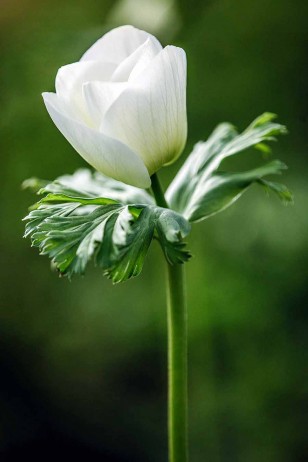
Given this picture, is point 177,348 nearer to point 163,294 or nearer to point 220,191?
point 220,191

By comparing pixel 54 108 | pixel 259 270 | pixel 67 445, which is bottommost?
pixel 67 445

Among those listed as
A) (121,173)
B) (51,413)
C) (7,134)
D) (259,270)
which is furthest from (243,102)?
(121,173)

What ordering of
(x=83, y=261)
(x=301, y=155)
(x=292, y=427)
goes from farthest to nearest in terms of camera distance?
(x=301, y=155) < (x=292, y=427) < (x=83, y=261)

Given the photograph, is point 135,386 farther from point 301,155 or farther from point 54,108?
point 54,108

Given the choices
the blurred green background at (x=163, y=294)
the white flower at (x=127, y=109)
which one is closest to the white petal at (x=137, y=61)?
the white flower at (x=127, y=109)

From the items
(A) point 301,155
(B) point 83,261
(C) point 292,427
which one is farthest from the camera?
(A) point 301,155

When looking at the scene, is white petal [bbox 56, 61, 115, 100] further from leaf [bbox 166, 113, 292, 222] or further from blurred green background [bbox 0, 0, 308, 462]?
blurred green background [bbox 0, 0, 308, 462]

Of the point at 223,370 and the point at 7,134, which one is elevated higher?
the point at 7,134

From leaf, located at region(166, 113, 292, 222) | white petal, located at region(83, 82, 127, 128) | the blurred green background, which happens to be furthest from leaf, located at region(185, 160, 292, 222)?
the blurred green background
